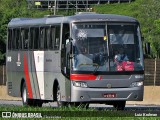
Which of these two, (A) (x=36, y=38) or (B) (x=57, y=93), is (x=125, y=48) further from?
(A) (x=36, y=38)

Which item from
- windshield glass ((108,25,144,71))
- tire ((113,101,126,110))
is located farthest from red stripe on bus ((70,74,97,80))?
tire ((113,101,126,110))

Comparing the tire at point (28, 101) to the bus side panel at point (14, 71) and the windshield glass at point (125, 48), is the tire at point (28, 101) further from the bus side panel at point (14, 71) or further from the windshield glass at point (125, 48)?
the windshield glass at point (125, 48)

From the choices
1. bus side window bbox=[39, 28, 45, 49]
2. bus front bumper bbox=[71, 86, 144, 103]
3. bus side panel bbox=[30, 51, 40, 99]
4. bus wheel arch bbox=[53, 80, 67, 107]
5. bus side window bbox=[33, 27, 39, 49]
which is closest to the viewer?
bus front bumper bbox=[71, 86, 144, 103]

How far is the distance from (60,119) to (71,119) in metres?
0.27

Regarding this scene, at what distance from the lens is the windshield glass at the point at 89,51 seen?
2722 centimetres

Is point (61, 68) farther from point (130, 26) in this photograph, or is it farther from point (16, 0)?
point (16, 0)

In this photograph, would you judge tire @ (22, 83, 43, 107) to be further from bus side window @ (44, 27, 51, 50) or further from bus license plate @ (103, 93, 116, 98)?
bus license plate @ (103, 93, 116, 98)

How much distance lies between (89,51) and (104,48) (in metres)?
0.55

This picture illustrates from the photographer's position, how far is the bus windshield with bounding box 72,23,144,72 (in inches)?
1073

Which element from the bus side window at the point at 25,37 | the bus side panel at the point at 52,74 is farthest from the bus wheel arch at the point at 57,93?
the bus side window at the point at 25,37

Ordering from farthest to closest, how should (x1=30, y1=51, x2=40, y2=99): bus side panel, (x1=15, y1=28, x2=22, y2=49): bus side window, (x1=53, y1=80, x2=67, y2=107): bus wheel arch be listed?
(x1=15, y1=28, x2=22, y2=49): bus side window
(x1=30, y1=51, x2=40, y2=99): bus side panel
(x1=53, y1=80, x2=67, y2=107): bus wheel arch

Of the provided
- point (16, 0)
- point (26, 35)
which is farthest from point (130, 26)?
point (16, 0)

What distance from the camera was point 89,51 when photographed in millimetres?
27203

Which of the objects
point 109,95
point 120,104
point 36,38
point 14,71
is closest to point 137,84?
point 109,95
